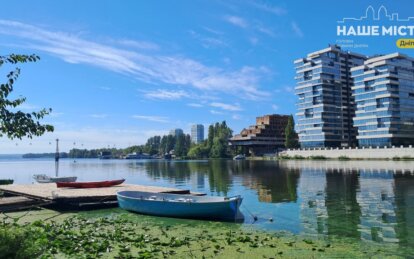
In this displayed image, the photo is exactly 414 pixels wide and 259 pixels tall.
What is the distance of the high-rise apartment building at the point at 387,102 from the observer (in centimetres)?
16938

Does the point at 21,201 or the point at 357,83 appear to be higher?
the point at 357,83

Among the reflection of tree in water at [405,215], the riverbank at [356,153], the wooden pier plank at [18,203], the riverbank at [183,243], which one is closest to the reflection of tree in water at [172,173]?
the wooden pier plank at [18,203]

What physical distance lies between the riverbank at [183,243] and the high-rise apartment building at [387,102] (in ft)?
537

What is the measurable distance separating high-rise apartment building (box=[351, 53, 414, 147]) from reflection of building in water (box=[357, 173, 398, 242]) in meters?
135

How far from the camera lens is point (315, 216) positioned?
29.8 m

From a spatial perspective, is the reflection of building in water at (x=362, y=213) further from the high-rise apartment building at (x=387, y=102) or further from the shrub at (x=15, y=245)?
the high-rise apartment building at (x=387, y=102)

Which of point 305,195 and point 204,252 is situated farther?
point 305,195

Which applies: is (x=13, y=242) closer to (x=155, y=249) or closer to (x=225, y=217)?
(x=155, y=249)

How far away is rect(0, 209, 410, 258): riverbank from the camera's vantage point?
17.9m

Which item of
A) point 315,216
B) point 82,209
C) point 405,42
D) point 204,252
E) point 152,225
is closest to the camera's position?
point 204,252

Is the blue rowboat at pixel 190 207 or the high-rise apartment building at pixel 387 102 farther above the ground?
the high-rise apartment building at pixel 387 102

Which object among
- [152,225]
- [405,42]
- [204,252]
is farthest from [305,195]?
[405,42]

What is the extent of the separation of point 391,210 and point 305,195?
503 inches

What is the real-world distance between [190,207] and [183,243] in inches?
322
